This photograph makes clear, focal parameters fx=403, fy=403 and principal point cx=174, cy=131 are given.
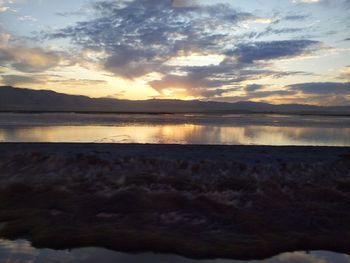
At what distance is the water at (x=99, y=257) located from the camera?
36.8 ft

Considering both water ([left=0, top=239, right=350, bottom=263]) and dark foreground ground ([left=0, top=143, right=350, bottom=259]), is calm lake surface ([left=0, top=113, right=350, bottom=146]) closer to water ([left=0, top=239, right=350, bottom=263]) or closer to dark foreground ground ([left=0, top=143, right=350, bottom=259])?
dark foreground ground ([left=0, top=143, right=350, bottom=259])

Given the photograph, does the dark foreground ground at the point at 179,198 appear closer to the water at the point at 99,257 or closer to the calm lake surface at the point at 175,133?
the water at the point at 99,257

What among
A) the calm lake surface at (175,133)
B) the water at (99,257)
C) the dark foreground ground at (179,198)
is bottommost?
the water at (99,257)

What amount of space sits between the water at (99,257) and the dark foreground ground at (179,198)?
0.38 metres

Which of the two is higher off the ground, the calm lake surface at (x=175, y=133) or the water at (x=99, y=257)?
the calm lake surface at (x=175, y=133)

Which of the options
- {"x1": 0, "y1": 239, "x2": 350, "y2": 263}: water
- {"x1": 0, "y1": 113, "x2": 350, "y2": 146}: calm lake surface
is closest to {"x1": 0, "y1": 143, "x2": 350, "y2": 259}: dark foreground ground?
{"x1": 0, "y1": 239, "x2": 350, "y2": 263}: water

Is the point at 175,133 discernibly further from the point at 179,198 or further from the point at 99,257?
the point at 99,257

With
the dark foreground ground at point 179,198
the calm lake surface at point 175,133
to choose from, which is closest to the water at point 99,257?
the dark foreground ground at point 179,198

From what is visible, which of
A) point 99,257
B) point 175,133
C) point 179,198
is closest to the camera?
point 99,257

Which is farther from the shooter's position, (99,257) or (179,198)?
(179,198)

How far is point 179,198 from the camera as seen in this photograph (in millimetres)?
16938

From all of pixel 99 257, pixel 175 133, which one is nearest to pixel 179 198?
pixel 99 257

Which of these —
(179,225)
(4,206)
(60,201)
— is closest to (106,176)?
(60,201)

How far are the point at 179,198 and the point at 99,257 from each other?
19.7ft
